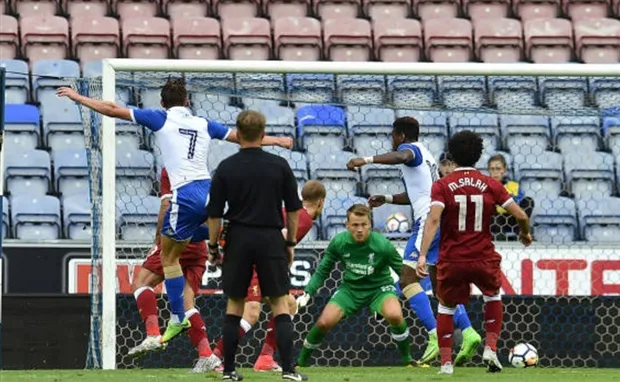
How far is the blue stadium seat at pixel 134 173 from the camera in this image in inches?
497

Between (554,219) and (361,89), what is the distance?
6.56ft

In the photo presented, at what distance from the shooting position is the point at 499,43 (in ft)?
56.9

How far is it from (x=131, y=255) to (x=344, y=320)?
1.71 m

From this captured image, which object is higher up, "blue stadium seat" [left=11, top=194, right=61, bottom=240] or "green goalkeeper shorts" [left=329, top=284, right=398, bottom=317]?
"blue stadium seat" [left=11, top=194, right=61, bottom=240]

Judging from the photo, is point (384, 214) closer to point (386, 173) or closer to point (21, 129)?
point (386, 173)

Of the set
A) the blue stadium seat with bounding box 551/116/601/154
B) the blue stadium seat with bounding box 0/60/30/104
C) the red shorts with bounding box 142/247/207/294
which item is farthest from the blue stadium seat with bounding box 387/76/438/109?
the blue stadium seat with bounding box 0/60/30/104

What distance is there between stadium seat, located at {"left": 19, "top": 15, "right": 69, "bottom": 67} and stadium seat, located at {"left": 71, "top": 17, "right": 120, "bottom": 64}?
0.42ft

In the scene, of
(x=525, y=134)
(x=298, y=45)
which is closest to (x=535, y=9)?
(x=298, y=45)

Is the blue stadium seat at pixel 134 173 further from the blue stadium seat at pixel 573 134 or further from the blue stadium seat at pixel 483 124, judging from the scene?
the blue stadium seat at pixel 573 134

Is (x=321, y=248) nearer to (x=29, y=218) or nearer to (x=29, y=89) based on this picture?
(x=29, y=218)

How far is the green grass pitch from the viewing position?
9023mm

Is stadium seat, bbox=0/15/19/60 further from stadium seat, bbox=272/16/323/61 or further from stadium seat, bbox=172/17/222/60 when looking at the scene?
stadium seat, bbox=272/16/323/61

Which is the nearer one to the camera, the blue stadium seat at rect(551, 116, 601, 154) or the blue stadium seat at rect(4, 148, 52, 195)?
the blue stadium seat at rect(551, 116, 601, 154)

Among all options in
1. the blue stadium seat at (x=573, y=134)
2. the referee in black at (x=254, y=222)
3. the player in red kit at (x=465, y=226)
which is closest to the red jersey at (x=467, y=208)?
the player in red kit at (x=465, y=226)
